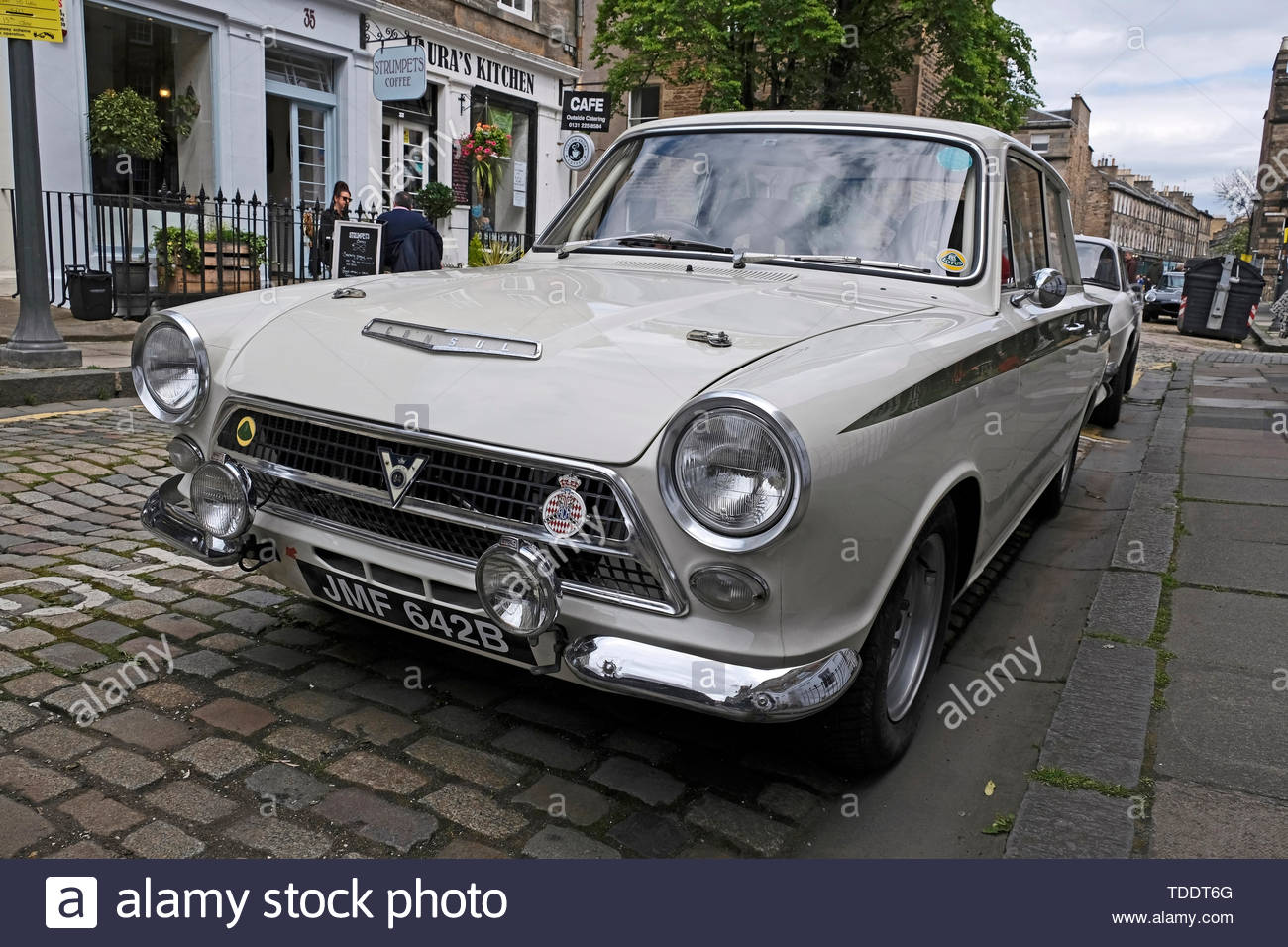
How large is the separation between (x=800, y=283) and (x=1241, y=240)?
287 ft

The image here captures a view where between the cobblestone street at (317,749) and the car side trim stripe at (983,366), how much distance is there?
3.12ft

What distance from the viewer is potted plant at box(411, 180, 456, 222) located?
17.1 meters

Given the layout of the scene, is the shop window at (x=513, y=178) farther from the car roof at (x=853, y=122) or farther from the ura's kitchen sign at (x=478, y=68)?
the car roof at (x=853, y=122)

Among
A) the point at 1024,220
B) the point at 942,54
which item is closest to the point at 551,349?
the point at 1024,220

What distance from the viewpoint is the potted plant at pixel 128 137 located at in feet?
38.2

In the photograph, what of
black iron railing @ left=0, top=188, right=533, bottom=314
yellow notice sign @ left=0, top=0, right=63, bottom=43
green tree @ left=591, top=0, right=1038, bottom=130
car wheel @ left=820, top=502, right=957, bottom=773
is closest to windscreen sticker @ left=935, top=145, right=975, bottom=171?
car wheel @ left=820, top=502, right=957, bottom=773

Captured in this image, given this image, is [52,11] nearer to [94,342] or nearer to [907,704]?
[94,342]

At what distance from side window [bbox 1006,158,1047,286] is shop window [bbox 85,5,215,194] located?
1161 cm

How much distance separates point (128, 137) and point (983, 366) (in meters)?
12.0

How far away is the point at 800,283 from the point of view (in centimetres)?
347

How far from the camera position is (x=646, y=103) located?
1137 inches

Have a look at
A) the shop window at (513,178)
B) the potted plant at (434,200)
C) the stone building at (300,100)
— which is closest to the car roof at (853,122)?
the stone building at (300,100)

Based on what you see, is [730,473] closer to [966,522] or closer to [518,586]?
[518,586]
